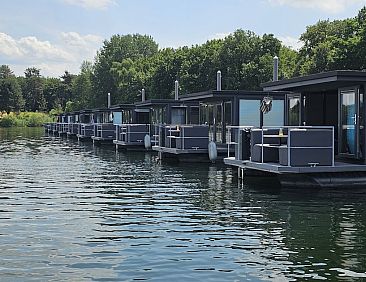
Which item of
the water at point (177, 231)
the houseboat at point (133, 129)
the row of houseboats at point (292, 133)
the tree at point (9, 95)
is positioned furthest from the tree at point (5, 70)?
the water at point (177, 231)

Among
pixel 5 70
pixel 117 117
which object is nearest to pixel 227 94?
pixel 117 117

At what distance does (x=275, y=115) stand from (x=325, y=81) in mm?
11140

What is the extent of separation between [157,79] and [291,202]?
58.8 meters

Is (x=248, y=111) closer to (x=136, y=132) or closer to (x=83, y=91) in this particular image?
(x=136, y=132)

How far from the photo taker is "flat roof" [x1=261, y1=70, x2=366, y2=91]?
1683 centimetres

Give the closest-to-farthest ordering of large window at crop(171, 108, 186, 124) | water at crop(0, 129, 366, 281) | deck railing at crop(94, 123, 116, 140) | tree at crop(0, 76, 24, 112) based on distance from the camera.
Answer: water at crop(0, 129, 366, 281), large window at crop(171, 108, 186, 124), deck railing at crop(94, 123, 116, 140), tree at crop(0, 76, 24, 112)

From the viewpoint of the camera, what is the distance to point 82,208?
49.1 feet

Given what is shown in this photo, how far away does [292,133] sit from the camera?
55.1ft

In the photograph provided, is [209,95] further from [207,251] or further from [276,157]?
[207,251]

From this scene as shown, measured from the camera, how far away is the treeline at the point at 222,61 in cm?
5119

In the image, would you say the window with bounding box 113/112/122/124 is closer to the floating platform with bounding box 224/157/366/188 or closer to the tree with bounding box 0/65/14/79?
the floating platform with bounding box 224/157/366/188

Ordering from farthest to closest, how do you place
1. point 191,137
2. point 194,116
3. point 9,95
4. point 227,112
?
point 9,95, point 194,116, point 227,112, point 191,137

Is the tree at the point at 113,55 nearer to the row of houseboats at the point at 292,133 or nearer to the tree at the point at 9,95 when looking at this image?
the tree at the point at 9,95

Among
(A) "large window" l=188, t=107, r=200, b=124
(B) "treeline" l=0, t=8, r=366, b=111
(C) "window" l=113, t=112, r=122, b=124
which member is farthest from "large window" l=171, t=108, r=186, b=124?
(B) "treeline" l=0, t=8, r=366, b=111
